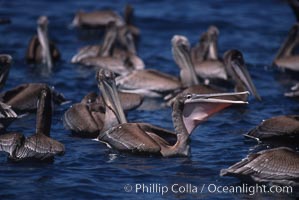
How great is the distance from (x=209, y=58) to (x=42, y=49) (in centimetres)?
280

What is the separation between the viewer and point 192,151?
33.4 ft

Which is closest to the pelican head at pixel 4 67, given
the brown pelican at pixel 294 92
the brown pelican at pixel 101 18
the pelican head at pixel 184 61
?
the pelican head at pixel 184 61

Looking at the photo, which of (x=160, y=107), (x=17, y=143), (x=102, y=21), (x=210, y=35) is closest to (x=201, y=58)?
(x=210, y=35)

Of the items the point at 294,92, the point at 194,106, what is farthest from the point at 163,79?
the point at 194,106

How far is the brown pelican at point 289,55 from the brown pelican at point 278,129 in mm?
4618

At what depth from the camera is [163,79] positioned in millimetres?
13422

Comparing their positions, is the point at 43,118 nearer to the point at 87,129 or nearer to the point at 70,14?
the point at 87,129

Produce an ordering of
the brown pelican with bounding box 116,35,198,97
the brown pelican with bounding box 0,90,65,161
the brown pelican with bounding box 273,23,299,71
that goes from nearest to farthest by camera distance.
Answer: the brown pelican with bounding box 0,90,65,161 < the brown pelican with bounding box 116,35,198,97 < the brown pelican with bounding box 273,23,299,71

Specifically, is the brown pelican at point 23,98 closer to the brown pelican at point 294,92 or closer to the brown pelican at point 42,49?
the brown pelican at point 42,49

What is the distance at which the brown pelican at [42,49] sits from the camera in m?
15.5

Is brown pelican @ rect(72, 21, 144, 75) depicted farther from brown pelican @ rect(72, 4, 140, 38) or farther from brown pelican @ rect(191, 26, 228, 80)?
brown pelican @ rect(72, 4, 140, 38)

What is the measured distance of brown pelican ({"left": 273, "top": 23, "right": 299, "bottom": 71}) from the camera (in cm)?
1491

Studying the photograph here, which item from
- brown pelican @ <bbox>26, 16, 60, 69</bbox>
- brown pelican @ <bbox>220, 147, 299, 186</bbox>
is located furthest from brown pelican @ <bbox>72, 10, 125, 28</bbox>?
brown pelican @ <bbox>220, 147, 299, 186</bbox>

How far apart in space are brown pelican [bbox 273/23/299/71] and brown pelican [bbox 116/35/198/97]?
2.02 meters
